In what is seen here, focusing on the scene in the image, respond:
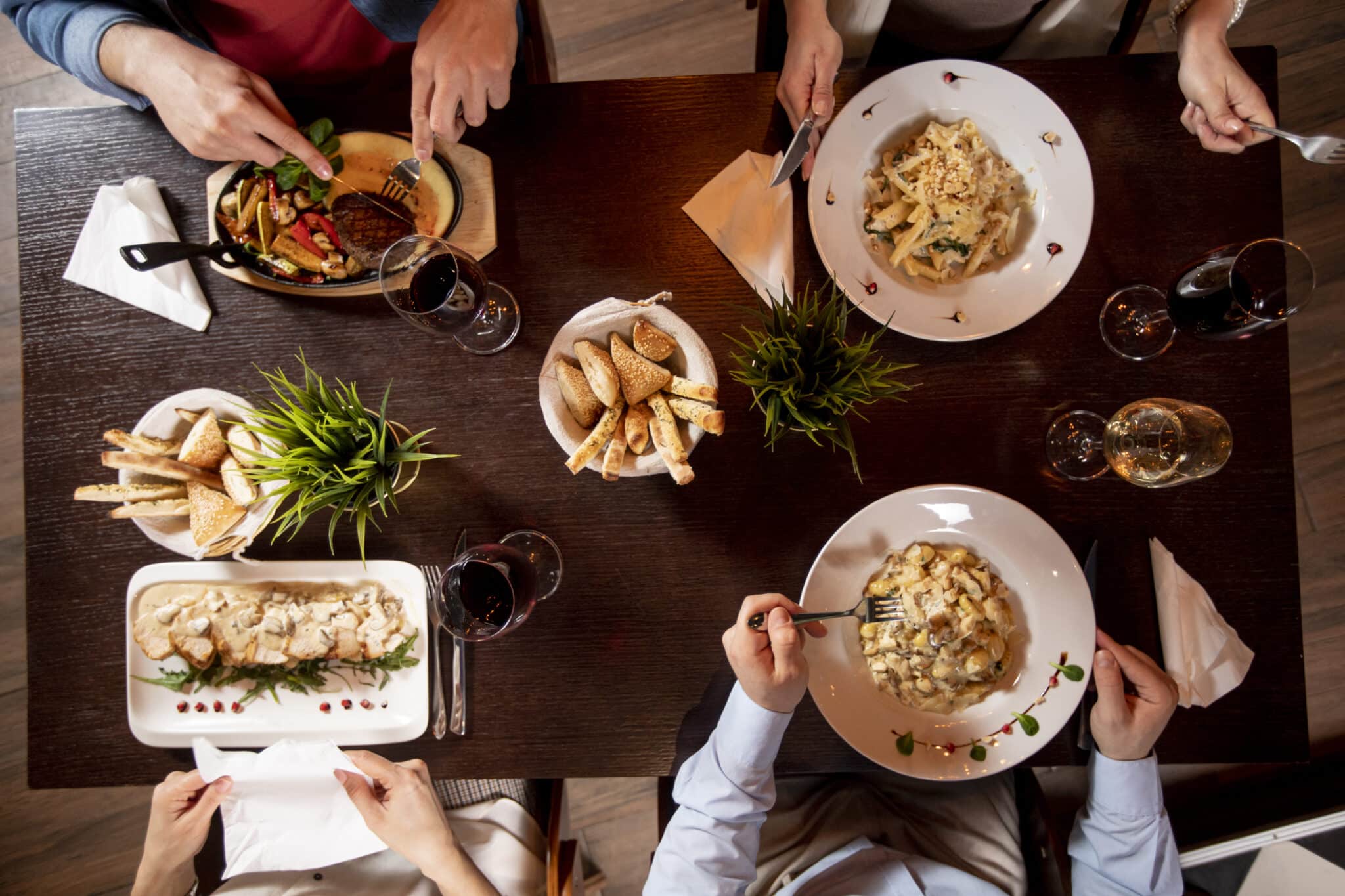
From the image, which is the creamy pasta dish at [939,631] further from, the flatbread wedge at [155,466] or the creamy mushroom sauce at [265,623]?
the flatbread wedge at [155,466]

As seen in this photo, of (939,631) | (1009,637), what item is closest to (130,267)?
(939,631)

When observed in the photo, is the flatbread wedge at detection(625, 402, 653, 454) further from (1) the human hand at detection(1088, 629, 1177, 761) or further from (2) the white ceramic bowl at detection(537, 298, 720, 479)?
(1) the human hand at detection(1088, 629, 1177, 761)

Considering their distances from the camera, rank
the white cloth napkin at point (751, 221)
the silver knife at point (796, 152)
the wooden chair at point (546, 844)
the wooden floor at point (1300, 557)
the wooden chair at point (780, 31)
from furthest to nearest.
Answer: the wooden floor at point (1300, 557) → the wooden chair at point (546, 844) → the wooden chair at point (780, 31) → the white cloth napkin at point (751, 221) → the silver knife at point (796, 152)

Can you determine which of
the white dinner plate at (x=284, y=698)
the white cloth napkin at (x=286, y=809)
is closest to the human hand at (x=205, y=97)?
the white dinner plate at (x=284, y=698)

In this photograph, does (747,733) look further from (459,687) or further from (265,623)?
(265,623)

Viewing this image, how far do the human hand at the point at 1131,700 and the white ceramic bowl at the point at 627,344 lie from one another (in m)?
0.83

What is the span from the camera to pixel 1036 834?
1615 mm

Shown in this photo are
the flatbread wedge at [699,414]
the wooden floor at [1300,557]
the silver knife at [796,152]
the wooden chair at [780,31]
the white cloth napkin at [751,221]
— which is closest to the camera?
the flatbread wedge at [699,414]

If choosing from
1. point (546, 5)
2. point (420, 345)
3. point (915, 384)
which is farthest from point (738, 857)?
point (546, 5)

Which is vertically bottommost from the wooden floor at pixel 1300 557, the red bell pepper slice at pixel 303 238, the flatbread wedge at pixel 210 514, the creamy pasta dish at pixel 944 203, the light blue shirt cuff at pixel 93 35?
the wooden floor at pixel 1300 557

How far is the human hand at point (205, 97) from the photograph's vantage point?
1.27 meters

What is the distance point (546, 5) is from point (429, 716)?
7.79 ft

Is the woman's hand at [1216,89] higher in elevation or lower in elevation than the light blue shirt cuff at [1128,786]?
higher

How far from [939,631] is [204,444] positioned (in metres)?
1.33
